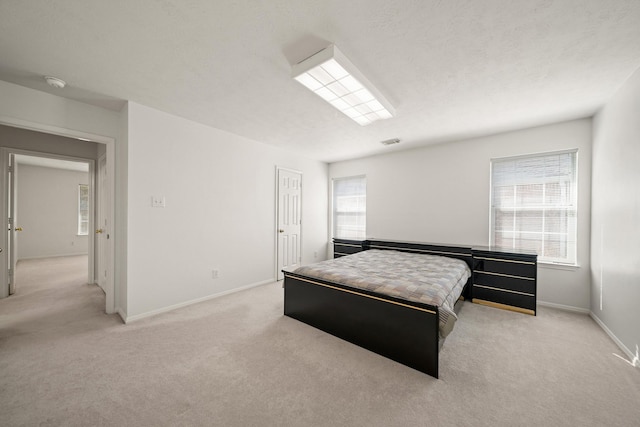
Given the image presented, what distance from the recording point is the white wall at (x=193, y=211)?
298 centimetres

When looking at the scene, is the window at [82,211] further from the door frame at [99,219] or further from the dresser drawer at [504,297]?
the dresser drawer at [504,297]

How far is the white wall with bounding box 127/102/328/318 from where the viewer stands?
2.98 m

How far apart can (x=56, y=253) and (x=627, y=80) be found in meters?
11.9

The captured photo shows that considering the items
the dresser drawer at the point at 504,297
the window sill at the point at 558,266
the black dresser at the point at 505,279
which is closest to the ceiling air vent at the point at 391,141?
the black dresser at the point at 505,279

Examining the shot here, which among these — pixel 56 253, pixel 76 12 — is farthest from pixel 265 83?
pixel 56 253

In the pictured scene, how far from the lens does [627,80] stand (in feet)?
7.78

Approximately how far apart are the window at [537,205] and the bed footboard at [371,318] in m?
2.89

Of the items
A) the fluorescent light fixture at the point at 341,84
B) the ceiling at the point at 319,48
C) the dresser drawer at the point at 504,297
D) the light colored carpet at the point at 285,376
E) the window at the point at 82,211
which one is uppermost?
the ceiling at the point at 319,48

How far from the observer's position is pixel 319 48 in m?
1.92

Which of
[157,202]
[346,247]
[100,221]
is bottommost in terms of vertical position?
[346,247]

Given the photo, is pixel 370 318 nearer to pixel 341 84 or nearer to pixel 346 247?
pixel 341 84

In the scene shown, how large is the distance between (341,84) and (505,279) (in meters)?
3.36

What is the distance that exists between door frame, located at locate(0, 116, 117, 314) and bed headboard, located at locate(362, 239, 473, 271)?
3999mm

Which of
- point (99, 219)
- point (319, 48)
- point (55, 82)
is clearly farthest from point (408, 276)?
point (99, 219)
